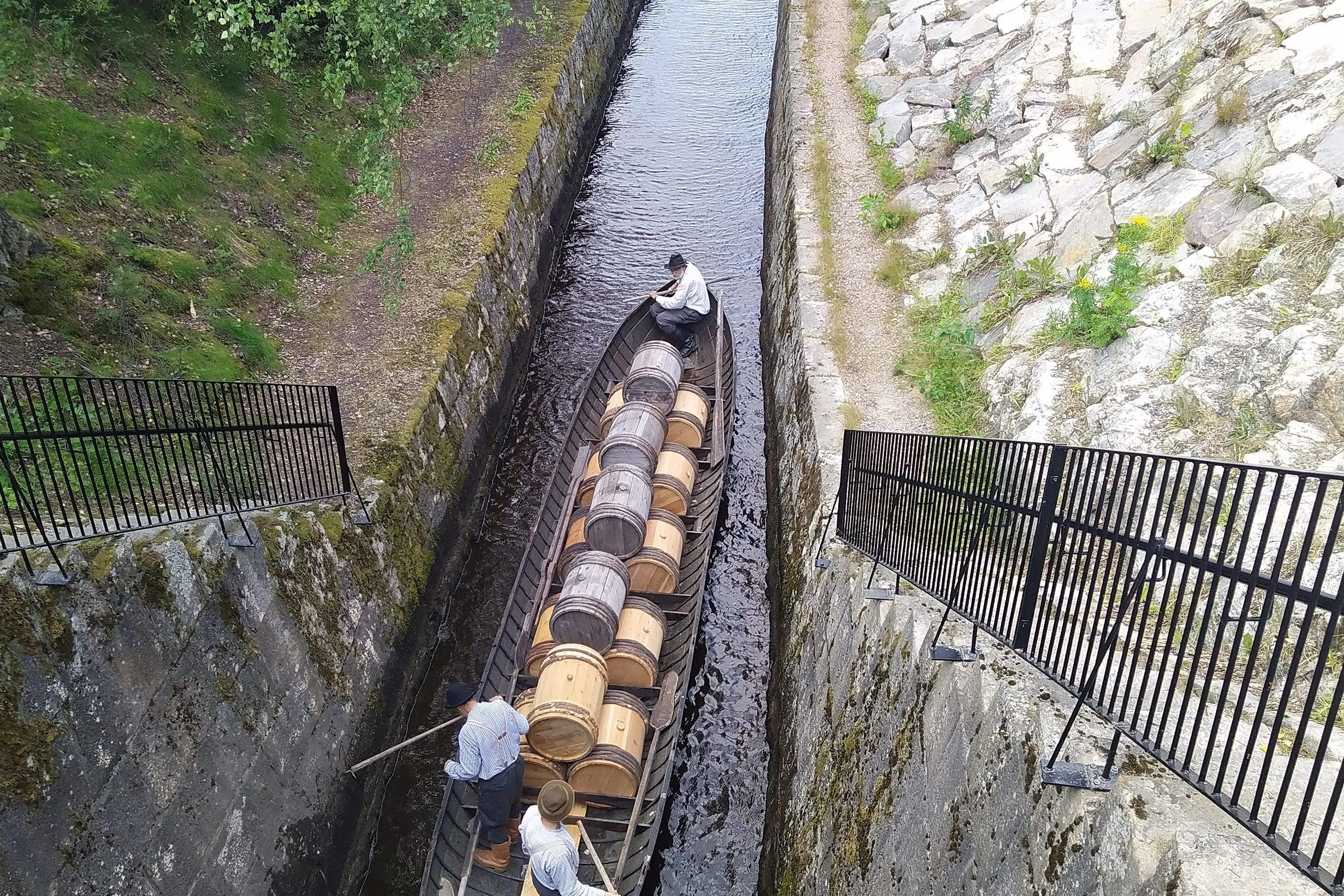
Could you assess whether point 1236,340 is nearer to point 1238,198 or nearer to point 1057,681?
point 1238,198

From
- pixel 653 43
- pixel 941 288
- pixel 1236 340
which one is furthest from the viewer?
pixel 653 43

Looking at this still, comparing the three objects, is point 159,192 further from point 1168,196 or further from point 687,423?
point 1168,196

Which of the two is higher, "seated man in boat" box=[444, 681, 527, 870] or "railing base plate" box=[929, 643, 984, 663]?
"railing base plate" box=[929, 643, 984, 663]

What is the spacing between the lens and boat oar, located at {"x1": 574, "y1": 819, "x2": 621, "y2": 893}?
7.13 metres

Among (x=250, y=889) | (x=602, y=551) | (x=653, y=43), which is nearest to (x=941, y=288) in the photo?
(x=602, y=551)

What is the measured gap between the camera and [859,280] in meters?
15.7

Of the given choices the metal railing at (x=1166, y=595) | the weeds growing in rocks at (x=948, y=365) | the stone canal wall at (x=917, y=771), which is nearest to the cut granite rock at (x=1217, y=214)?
the weeds growing in rocks at (x=948, y=365)

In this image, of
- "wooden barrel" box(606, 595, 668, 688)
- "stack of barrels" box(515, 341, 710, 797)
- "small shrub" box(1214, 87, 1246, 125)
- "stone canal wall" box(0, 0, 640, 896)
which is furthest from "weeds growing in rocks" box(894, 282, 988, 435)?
"stone canal wall" box(0, 0, 640, 896)

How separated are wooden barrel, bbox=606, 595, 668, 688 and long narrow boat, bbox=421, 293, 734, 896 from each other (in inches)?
5.6

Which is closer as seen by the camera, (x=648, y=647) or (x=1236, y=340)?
(x=1236, y=340)

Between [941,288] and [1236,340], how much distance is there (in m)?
5.83

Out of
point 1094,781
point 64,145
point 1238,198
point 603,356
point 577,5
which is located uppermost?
point 577,5

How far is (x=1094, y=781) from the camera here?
4586 mm

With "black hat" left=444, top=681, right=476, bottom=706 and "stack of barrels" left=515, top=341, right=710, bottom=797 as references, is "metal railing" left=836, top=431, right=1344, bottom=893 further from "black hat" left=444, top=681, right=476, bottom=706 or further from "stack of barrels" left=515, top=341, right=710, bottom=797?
"black hat" left=444, top=681, right=476, bottom=706
